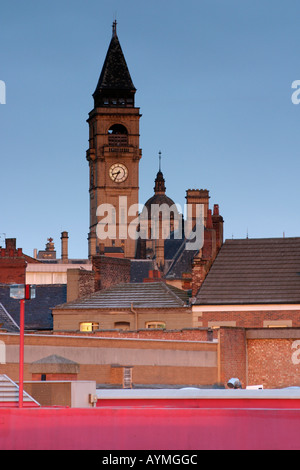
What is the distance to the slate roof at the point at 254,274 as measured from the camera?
6500 centimetres

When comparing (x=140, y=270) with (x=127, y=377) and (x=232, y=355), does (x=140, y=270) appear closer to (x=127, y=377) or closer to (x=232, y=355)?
(x=232, y=355)

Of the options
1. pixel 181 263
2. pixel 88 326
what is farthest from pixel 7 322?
pixel 181 263

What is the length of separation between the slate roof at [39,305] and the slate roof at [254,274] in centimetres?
1143

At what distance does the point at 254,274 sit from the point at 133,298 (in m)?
7.99

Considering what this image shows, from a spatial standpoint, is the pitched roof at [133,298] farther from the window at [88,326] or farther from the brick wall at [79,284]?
the brick wall at [79,284]

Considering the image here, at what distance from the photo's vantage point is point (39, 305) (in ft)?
257

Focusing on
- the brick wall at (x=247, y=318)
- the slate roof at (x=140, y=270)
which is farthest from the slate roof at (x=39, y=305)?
the slate roof at (x=140, y=270)

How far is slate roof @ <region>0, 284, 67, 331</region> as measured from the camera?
7351cm

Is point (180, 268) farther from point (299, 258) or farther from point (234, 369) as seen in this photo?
point (234, 369)

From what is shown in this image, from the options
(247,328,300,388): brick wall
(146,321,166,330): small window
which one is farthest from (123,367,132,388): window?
(146,321,166,330): small window

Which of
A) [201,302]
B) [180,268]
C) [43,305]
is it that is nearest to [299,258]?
[201,302]

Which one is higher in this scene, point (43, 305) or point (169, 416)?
point (43, 305)

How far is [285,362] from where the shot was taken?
193 ft
